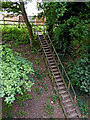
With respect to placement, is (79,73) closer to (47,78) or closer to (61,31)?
(47,78)

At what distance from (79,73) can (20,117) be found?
4673mm

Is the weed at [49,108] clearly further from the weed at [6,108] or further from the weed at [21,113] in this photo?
the weed at [6,108]

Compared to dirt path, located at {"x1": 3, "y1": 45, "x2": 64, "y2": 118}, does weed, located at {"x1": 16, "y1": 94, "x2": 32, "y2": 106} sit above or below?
above

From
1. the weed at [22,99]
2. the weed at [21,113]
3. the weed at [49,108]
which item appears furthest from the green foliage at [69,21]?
the weed at [21,113]

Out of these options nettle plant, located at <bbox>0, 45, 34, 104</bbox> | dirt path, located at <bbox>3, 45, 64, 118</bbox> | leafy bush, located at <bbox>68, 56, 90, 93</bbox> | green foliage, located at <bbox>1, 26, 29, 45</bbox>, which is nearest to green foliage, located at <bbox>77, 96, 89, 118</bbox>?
leafy bush, located at <bbox>68, 56, 90, 93</bbox>

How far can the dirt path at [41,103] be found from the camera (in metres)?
6.64

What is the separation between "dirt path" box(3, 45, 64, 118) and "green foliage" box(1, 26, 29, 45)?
2951mm

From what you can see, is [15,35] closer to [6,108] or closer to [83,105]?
[6,108]

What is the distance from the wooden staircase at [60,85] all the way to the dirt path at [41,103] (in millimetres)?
372

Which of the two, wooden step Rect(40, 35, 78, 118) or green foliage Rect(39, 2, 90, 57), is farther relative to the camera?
wooden step Rect(40, 35, 78, 118)

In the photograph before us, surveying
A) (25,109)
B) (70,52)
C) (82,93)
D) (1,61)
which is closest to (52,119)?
(25,109)

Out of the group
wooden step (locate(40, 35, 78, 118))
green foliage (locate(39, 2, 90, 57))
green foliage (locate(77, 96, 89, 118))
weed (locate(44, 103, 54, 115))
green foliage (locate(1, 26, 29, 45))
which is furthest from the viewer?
green foliage (locate(1, 26, 29, 45))

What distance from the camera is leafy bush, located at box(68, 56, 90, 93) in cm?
781

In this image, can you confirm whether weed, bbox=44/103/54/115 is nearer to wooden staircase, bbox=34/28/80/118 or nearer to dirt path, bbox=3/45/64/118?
dirt path, bbox=3/45/64/118
